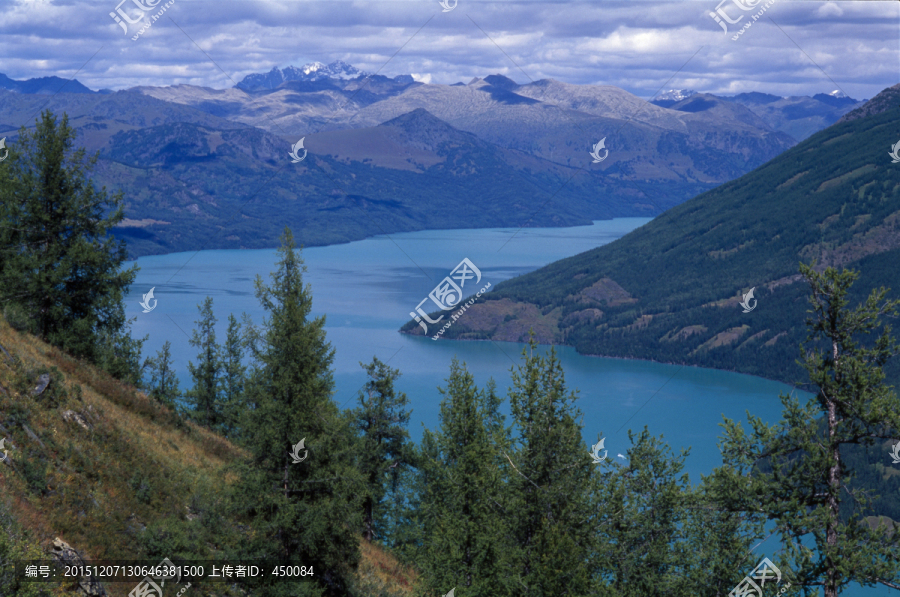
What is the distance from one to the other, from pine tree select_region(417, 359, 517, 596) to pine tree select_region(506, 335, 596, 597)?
2.33 feet

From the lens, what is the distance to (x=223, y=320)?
16600 cm

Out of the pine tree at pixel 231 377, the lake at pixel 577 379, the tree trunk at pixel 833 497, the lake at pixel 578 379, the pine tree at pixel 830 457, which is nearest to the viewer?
the tree trunk at pixel 833 497

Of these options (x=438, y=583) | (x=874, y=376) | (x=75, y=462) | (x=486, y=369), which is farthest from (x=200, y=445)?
(x=486, y=369)

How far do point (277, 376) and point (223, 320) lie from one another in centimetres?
15245

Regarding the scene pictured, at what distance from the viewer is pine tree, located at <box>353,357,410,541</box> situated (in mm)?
38469

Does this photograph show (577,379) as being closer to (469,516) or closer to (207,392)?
(207,392)

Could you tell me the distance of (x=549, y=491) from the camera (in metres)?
17.2

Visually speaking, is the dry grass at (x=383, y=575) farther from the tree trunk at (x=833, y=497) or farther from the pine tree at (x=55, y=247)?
the pine tree at (x=55, y=247)

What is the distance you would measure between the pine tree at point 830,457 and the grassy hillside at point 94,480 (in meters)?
13.4

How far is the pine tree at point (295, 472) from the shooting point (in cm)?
2020

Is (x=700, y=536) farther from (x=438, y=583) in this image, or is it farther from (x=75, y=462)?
(x=75, y=462)

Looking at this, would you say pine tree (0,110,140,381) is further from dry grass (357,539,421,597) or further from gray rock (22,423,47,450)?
dry grass (357,539,421,597)

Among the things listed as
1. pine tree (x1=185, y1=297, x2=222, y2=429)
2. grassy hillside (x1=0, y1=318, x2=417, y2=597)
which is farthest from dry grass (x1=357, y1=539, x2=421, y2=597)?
pine tree (x1=185, y1=297, x2=222, y2=429)

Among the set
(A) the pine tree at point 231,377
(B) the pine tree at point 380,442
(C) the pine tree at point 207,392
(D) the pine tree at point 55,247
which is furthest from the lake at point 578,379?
(D) the pine tree at point 55,247
